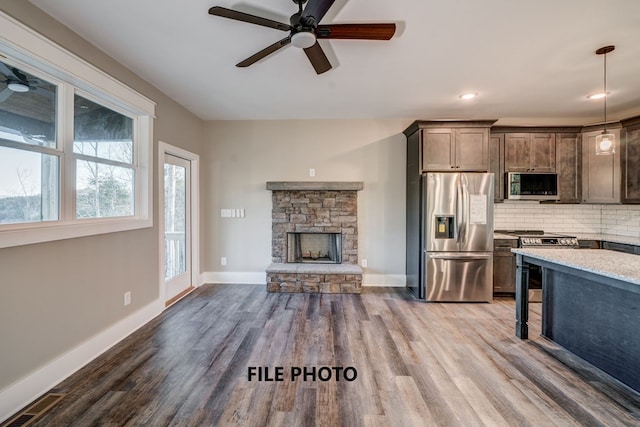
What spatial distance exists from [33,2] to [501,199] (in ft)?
17.0

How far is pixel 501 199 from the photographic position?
403cm

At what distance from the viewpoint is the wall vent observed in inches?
64.4

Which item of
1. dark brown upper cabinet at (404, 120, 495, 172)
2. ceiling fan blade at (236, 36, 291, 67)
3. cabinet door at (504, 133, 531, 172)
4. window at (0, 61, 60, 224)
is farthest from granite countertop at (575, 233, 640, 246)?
window at (0, 61, 60, 224)

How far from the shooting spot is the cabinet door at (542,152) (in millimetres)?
3967

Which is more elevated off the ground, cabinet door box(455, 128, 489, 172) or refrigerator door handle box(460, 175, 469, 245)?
cabinet door box(455, 128, 489, 172)

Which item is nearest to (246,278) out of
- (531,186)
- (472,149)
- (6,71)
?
(6,71)

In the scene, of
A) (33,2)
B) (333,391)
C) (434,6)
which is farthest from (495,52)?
(33,2)

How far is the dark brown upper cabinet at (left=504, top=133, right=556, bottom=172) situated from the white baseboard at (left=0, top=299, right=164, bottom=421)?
200 inches

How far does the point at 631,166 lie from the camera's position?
368 cm

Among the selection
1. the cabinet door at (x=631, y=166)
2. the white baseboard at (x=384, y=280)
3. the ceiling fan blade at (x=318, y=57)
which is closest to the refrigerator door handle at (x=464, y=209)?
the white baseboard at (x=384, y=280)

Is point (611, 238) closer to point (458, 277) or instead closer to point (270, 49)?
point (458, 277)

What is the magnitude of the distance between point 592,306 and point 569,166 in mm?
2680

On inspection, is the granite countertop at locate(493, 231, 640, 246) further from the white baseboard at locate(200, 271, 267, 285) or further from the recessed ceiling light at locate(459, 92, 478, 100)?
the white baseboard at locate(200, 271, 267, 285)

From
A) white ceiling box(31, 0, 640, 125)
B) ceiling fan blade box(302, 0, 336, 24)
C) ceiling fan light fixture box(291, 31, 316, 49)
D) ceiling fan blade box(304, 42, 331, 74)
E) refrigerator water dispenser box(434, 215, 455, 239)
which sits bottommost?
refrigerator water dispenser box(434, 215, 455, 239)
